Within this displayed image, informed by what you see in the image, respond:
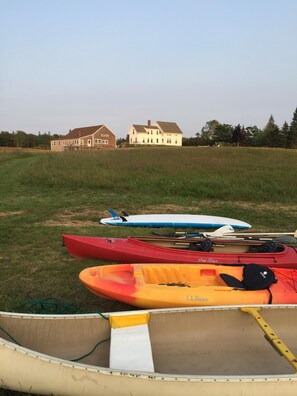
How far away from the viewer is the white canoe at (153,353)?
A: 251 cm

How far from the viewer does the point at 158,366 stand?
3.51m

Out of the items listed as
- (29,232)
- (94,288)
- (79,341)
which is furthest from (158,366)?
(29,232)

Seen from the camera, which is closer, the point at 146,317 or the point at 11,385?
the point at 11,385

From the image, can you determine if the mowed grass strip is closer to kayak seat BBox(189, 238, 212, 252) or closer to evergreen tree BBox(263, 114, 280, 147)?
kayak seat BBox(189, 238, 212, 252)

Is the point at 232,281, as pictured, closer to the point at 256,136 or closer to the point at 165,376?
the point at 165,376

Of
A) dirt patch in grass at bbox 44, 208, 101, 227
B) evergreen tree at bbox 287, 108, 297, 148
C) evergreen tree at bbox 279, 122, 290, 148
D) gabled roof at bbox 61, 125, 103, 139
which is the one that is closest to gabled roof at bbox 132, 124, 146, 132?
gabled roof at bbox 61, 125, 103, 139

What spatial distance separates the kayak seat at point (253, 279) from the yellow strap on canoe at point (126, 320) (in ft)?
4.81

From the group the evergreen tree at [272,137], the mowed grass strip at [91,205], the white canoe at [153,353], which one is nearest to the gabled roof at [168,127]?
the evergreen tree at [272,137]

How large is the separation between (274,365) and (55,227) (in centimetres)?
642

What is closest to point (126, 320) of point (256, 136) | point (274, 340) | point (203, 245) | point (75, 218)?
point (274, 340)

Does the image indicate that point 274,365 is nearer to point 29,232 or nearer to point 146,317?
point 146,317

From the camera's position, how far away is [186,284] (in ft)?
15.4

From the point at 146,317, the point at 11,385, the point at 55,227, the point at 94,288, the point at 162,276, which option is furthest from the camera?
the point at 55,227

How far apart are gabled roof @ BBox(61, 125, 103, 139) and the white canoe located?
7496 cm
